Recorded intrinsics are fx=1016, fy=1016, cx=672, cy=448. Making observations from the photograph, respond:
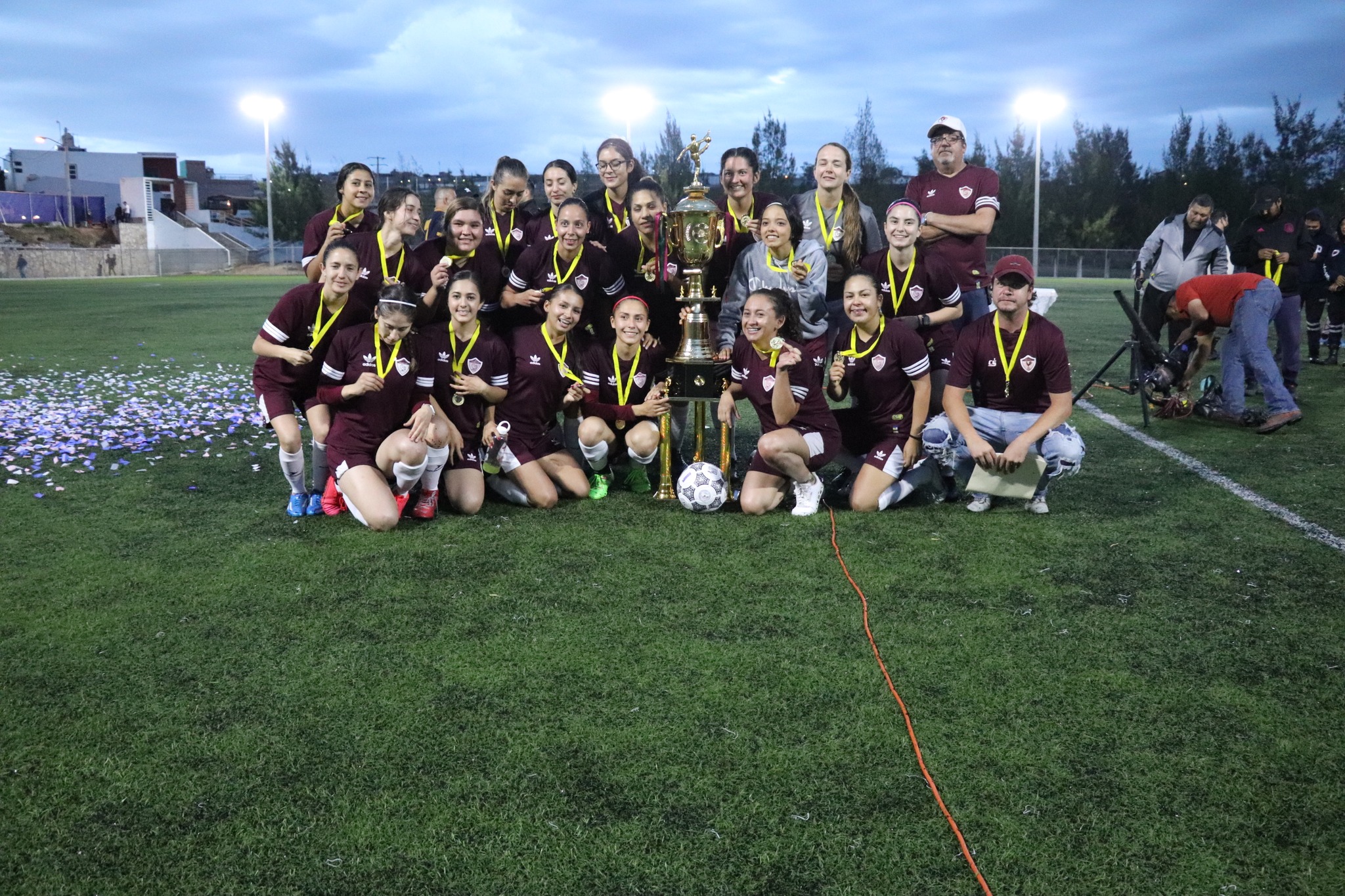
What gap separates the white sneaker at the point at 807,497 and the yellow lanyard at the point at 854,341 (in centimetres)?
69

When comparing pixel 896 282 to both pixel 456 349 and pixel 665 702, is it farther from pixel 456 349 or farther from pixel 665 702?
pixel 665 702

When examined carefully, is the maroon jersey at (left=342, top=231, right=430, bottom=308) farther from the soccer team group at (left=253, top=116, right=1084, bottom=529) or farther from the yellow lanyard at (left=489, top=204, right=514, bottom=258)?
the yellow lanyard at (left=489, top=204, right=514, bottom=258)

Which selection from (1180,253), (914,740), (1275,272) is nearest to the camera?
(914,740)

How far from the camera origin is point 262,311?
18938 mm

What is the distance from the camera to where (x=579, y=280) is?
5.71 meters

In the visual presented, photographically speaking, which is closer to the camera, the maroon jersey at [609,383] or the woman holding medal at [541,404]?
the woman holding medal at [541,404]

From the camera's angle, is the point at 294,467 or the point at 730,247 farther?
the point at 730,247

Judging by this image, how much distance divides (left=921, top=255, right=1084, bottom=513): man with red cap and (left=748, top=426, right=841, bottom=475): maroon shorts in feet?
1.54

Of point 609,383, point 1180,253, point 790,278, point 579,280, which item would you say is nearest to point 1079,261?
point 1180,253

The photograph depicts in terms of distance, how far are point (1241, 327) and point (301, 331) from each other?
21.1 ft

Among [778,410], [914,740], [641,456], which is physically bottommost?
[914,740]

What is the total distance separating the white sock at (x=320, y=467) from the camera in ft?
17.4

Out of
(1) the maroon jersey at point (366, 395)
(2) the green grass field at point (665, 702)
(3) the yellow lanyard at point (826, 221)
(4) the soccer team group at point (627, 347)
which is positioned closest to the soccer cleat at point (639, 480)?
(4) the soccer team group at point (627, 347)

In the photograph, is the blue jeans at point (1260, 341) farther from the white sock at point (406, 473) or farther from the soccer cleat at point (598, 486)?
the white sock at point (406, 473)
